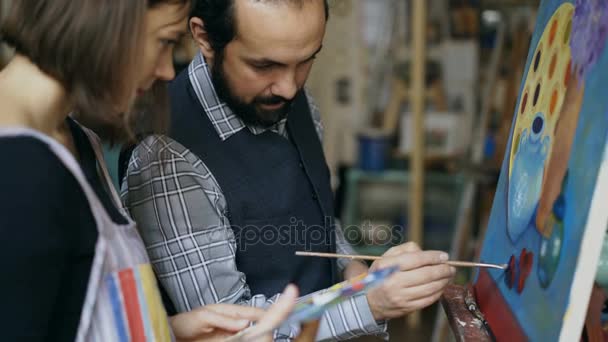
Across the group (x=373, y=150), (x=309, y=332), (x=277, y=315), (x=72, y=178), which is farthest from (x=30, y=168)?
(x=373, y=150)

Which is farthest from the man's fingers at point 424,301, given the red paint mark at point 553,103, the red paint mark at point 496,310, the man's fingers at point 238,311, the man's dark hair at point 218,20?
the man's dark hair at point 218,20

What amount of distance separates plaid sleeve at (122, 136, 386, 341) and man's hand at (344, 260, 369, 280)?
320 millimetres

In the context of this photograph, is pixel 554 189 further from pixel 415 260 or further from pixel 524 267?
pixel 415 260

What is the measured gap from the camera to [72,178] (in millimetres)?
878

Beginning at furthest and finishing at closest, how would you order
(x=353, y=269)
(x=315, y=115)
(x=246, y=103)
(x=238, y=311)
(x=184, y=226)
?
(x=315, y=115) → (x=353, y=269) → (x=246, y=103) → (x=184, y=226) → (x=238, y=311)

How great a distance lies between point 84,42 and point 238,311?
543mm

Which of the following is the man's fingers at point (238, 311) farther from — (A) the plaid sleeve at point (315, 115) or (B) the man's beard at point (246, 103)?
(A) the plaid sleeve at point (315, 115)

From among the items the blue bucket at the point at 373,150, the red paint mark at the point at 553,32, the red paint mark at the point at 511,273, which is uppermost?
the red paint mark at the point at 553,32

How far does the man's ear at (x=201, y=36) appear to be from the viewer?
4.62ft

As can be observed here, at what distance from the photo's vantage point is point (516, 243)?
121 centimetres

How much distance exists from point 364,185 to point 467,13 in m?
1.06

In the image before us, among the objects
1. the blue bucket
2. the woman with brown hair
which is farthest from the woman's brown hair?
the blue bucket

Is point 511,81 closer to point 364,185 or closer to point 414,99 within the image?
point 414,99

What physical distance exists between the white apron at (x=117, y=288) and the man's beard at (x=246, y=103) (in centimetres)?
41
